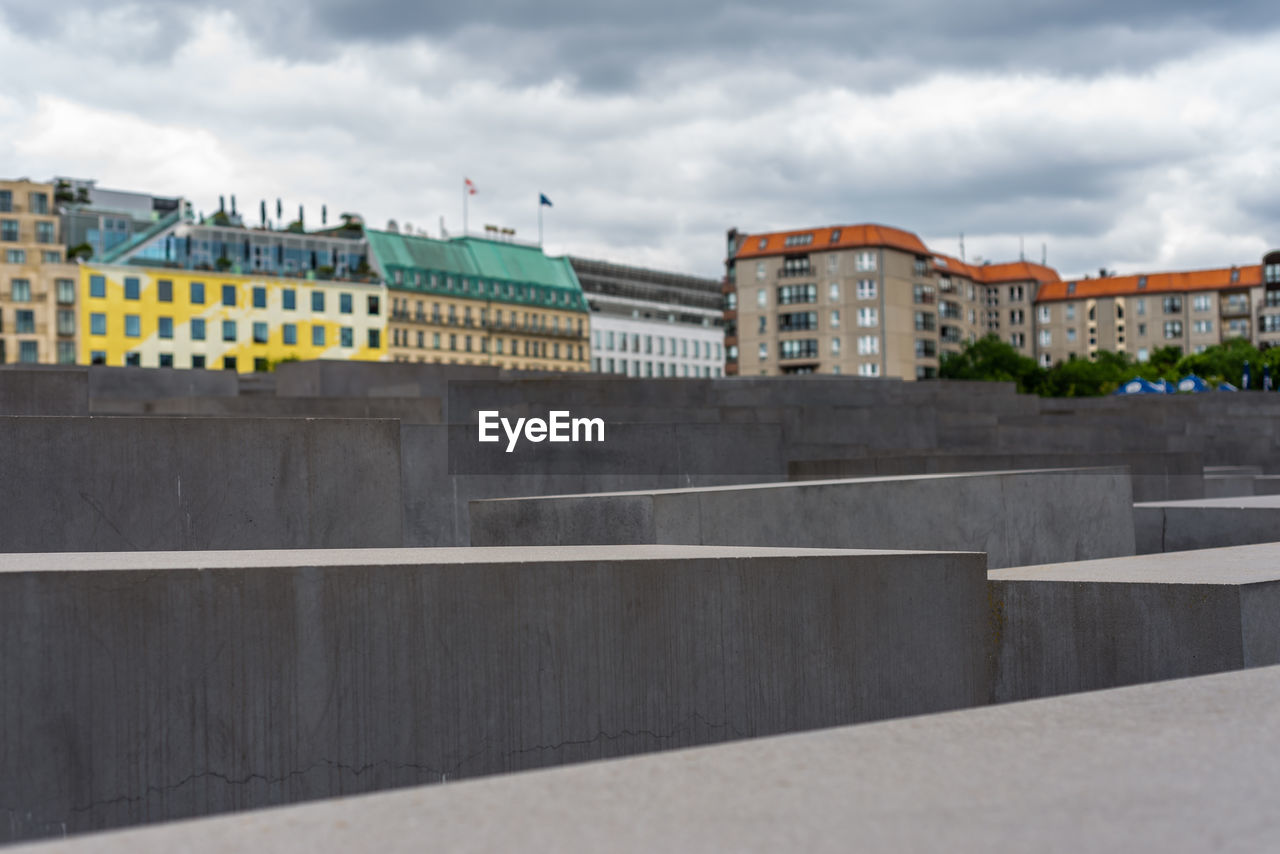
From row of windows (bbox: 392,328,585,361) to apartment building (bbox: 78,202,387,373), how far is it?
2.46 m

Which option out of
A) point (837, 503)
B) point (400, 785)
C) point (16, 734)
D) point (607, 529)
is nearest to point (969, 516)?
point (837, 503)

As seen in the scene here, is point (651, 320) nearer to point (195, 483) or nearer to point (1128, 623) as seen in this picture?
point (195, 483)

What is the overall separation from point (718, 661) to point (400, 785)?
1353 millimetres

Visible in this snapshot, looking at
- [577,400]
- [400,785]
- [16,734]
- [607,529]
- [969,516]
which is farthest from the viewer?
[577,400]

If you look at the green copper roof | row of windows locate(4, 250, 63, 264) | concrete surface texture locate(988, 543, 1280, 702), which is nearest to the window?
the green copper roof

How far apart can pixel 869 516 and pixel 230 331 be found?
270 ft

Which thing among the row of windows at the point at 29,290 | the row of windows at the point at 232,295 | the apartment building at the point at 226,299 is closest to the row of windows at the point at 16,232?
the row of windows at the point at 29,290

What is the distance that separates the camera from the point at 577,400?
61.4ft

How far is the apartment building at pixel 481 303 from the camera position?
10006 cm

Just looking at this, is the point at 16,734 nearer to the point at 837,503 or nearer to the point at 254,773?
the point at 254,773

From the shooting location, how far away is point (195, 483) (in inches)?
302

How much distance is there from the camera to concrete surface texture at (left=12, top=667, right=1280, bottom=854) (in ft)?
7.07

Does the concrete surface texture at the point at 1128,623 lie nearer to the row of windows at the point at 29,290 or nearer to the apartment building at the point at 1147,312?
the row of windows at the point at 29,290

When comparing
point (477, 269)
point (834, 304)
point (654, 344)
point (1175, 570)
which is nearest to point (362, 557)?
point (1175, 570)
